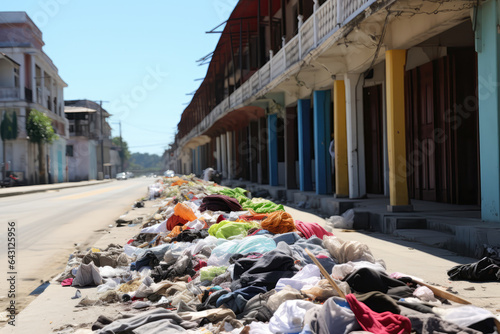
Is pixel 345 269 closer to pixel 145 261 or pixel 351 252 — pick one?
pixel 351 252

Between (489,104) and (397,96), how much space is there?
3293 mm

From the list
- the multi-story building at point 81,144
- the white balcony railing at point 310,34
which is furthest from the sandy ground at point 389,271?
the multi-story building at point 81,144

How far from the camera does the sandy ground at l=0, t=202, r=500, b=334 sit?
5.00m

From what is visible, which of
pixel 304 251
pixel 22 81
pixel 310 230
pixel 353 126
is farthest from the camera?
pixel 22 81

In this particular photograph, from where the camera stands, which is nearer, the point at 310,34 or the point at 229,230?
the point at 229,230

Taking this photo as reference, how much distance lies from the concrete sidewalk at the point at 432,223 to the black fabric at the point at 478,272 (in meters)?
1.03

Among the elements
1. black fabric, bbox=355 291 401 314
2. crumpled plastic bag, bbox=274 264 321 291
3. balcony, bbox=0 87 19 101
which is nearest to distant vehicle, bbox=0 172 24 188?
balcony, bbox=0 87 19 101

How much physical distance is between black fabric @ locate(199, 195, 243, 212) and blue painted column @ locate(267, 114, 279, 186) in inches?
486

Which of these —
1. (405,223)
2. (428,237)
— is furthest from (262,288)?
(405,223)

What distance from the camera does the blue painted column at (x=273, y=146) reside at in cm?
2406

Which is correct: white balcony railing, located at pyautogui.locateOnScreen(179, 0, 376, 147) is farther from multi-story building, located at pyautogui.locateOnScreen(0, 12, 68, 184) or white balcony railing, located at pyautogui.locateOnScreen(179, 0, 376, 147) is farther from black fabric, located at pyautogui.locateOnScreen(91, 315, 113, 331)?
multi-story building, located at pyautogui.locateOnScreen(0, 12, 68, 184)

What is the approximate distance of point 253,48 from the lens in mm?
30844


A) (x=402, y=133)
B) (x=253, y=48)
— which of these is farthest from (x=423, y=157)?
(x=253, y=48)

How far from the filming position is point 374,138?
56.1 ft
